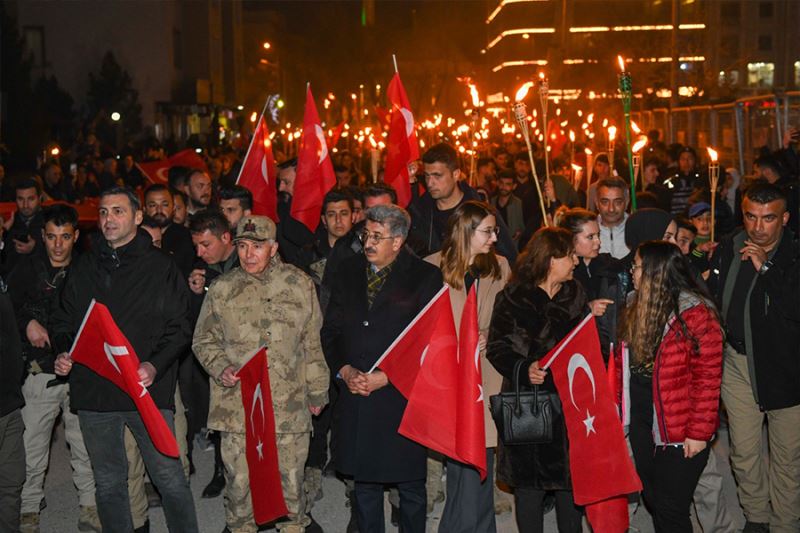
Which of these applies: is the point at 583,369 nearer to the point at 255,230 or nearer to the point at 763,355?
the point at 763,355

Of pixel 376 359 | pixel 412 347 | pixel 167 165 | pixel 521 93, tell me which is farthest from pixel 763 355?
pixel 167 165

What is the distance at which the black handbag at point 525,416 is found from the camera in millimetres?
5781

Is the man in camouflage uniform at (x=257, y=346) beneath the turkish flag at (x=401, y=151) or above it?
beneath

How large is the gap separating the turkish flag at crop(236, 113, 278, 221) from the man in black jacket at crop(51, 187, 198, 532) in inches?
175

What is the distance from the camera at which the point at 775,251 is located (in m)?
6.68

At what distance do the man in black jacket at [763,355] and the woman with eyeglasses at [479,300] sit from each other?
154cm

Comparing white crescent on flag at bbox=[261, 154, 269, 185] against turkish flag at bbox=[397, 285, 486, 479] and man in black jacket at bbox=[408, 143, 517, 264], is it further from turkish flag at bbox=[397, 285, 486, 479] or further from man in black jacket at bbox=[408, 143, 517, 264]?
turkish flag at bbox=[397, 285, 486, 479]

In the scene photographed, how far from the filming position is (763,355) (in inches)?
259

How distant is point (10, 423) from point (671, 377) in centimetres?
370

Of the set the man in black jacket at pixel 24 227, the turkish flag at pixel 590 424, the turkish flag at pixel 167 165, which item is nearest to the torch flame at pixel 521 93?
the turkish flag at pixel 590 424

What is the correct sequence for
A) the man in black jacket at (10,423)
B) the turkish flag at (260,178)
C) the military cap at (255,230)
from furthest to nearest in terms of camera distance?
the turkish flag at (260,178) < the military cap at (255,230) < the man in black jacket at (10,423)

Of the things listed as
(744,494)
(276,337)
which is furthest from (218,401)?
(744,494)

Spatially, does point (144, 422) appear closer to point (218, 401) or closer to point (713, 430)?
point (218, 401)

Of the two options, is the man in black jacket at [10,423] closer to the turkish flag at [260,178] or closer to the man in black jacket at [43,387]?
the man in black jacket at [43,387]
